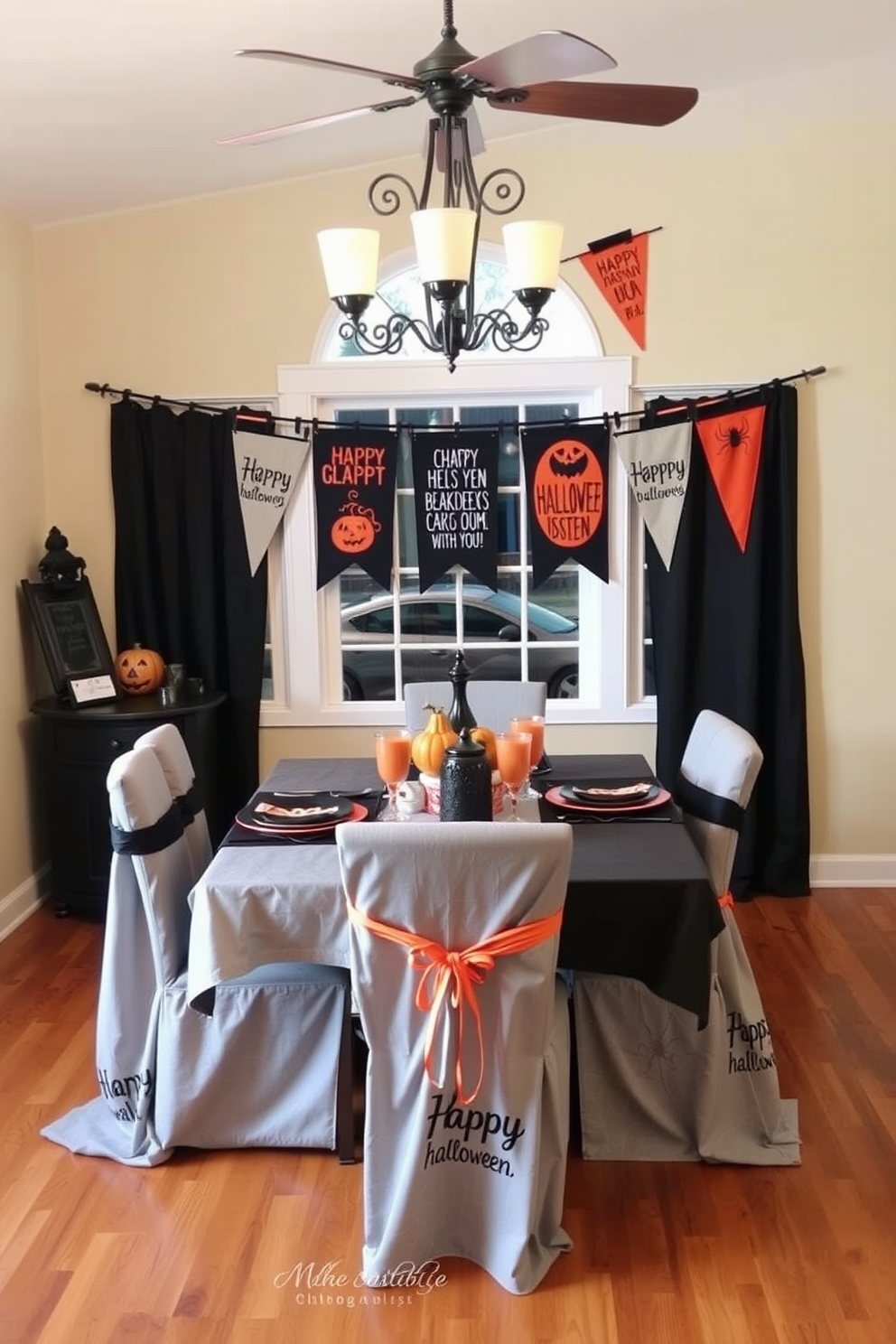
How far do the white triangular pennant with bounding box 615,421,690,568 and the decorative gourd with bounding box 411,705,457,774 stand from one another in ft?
5.75

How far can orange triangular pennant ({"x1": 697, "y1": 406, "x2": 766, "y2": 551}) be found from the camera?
4262mm

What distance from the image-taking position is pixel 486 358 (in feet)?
14.3

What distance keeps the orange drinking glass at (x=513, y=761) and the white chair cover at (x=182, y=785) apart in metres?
0.82

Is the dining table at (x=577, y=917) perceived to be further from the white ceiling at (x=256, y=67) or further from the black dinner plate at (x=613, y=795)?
the white ceiling at (x=256, y=67)

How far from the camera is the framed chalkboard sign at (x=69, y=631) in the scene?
4.18 meters

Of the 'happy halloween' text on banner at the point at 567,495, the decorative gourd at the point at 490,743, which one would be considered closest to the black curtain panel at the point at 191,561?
the 'happy halloween' text on banner at the point at 567,495

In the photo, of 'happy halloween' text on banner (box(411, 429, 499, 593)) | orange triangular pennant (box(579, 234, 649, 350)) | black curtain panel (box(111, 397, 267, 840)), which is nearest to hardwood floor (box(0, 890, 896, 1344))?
black curtain panel (box(111, 397, 267, 840))

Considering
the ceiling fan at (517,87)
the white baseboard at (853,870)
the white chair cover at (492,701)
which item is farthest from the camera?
the white baseboard at (853,870)

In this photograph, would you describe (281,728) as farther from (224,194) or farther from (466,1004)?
(466,1004)

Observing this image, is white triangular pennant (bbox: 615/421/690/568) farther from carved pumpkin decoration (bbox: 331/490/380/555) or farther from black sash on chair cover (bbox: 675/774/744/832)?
black sash on chair cover (bbox: 675/774/744/832)

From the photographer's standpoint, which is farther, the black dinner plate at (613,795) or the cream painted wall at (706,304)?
the cream painted wall at (706,304)

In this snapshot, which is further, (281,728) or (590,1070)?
(281,728)

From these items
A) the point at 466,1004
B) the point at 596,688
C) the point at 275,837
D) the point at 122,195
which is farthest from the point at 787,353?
the point at 466,1004

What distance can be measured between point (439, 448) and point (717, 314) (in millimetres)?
1120
